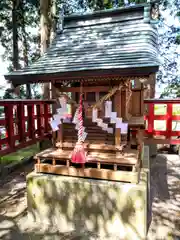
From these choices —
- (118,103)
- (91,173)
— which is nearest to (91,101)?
(118,103)

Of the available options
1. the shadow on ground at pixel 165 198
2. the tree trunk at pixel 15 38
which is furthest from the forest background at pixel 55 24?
the shadow on ground at pixel 165 198

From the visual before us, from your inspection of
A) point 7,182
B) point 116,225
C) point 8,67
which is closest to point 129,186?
point 116,225

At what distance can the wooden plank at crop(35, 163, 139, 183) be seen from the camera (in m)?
2.92

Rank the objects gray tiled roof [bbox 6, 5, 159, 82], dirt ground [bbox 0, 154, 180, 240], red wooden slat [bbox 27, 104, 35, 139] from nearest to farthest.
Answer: gray tiled roof [bbox 6, 5, 159, 82]
dirt ground [bbox 0, 154, 180, 240]
red wooden slat [bbox 27, 104, 35, 139]

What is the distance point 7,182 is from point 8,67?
440 inches

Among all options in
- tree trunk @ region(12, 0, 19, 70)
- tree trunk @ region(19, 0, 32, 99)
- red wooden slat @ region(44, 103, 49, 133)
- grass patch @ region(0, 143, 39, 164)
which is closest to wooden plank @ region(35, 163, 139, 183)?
red wooden slat @ region(44, 103, 49, 133)

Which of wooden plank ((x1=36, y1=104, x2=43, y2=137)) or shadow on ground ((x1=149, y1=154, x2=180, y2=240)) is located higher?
wooden plank ((x1=36, y1=104, x2=43, y2=137))

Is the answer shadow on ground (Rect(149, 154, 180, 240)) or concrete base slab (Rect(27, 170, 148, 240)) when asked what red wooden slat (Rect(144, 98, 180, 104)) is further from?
concrete base slab (Rect(27, 170, 148, 240))

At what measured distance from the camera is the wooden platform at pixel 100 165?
116 inches

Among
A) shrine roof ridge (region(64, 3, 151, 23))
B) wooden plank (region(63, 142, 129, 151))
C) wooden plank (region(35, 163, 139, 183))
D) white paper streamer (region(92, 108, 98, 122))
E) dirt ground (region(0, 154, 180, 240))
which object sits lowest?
dirt ground (region(0, 154, 180, 240))

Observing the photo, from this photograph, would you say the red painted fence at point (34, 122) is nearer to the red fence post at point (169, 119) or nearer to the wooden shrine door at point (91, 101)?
the red fence post at point (169, 119)

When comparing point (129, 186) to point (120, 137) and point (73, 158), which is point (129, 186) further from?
point (73, 158)

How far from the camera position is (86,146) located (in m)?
3.32

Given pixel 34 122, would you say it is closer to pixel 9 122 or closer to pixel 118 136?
pixel 9 122
